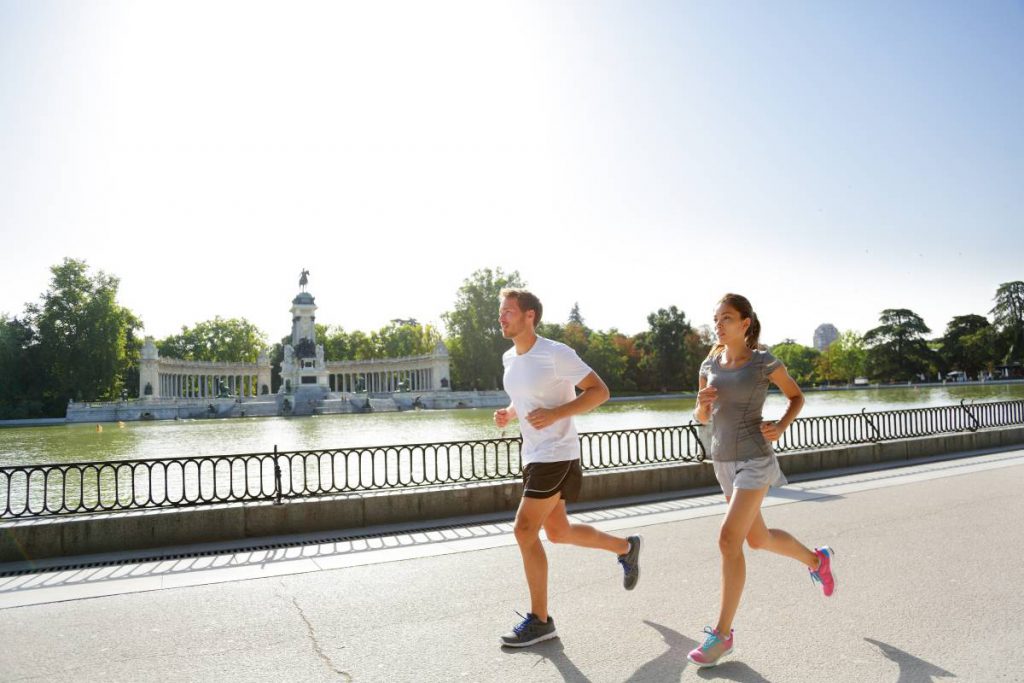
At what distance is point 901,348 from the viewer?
100 meters

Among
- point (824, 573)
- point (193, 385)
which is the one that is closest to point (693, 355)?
point (193, 385)

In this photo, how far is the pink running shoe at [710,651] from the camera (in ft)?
13.1

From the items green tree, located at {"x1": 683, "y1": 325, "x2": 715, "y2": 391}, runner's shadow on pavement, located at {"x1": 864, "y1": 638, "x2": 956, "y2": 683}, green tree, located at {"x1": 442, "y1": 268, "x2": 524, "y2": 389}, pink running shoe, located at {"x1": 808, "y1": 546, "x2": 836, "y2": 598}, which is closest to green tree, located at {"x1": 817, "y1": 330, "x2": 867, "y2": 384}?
green tree, located at {"x1": 683, "y1": 325, "x2": 715, "y2": 391}

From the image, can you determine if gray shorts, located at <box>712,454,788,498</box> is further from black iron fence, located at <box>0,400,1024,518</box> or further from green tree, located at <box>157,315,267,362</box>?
green tree, located at <box>157,315,267,362</box>

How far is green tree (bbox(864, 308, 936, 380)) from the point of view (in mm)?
99188

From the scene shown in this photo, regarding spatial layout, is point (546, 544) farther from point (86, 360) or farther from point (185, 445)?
point (86, 360)

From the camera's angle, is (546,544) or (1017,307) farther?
(1017,307)

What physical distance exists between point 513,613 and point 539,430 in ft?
5.48

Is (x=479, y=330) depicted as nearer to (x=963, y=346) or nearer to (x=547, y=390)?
(x=963, y=346)

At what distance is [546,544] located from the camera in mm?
7453

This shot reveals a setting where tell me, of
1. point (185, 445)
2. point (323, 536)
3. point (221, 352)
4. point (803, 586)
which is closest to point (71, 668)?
point (323, 536)

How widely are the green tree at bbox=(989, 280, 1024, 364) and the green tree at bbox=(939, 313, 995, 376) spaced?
5720 millimetres

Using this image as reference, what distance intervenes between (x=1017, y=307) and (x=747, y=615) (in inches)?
3968

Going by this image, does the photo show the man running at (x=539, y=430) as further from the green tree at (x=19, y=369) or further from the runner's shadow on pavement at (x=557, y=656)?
the green tree at (x=19, y=369)
